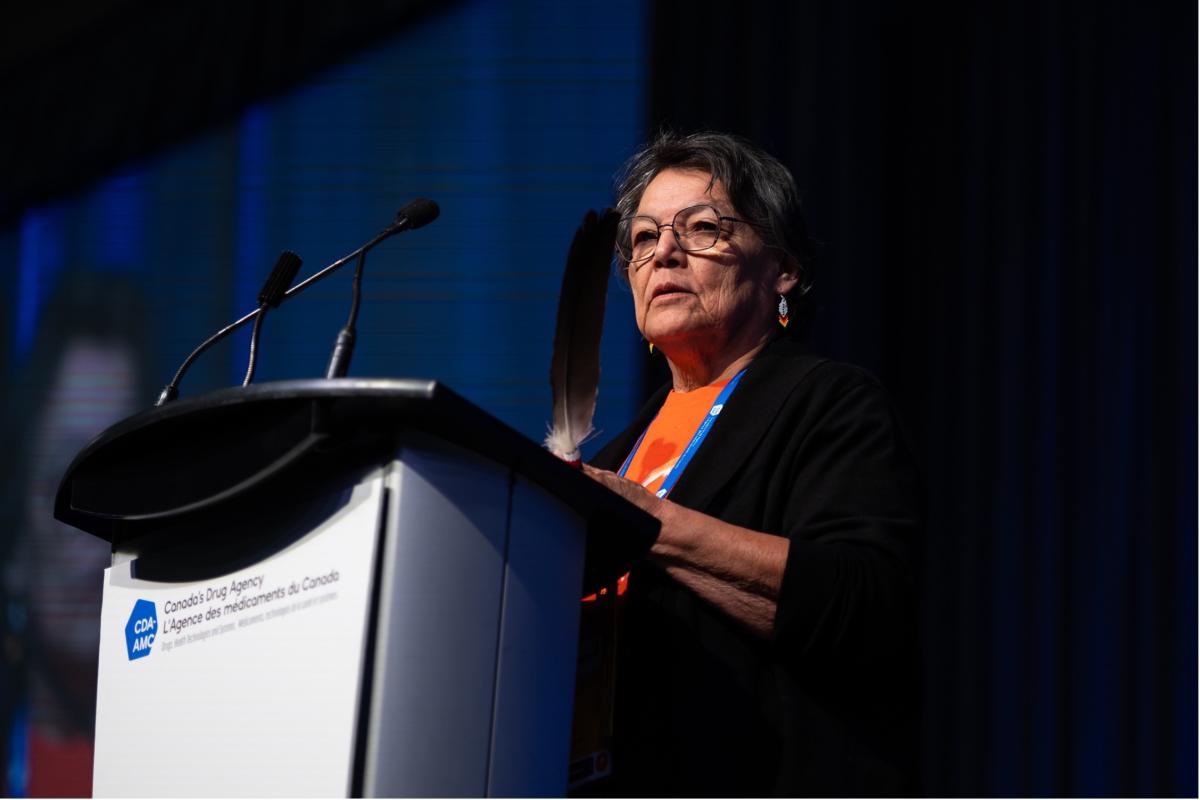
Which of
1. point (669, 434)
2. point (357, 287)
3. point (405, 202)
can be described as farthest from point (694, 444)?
point (405, 202)

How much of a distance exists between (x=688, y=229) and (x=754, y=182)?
0.12m

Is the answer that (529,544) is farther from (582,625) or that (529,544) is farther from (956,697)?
(956,697)

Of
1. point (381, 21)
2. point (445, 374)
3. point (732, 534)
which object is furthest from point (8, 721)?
point (732, 534)

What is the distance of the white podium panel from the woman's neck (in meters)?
0.93

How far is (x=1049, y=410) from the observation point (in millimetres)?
2877

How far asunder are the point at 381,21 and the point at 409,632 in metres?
2.61

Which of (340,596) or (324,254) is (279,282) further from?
(324,254)

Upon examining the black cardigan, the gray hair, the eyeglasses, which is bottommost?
the black cardigan

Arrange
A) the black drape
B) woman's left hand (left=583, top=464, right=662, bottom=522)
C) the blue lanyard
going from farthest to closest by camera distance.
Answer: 1. the black drape
2. the blue lanyard
3. woman's left hand (left=583, top=464, right=662, bottom=522)

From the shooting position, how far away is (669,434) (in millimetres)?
1875

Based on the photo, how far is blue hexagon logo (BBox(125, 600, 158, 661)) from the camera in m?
1.18

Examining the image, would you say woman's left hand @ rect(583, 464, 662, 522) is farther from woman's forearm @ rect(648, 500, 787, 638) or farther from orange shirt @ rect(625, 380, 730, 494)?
orange shirt @ rect(625, 380, 730, 494)

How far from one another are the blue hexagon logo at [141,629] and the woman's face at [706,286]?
35.8 inches

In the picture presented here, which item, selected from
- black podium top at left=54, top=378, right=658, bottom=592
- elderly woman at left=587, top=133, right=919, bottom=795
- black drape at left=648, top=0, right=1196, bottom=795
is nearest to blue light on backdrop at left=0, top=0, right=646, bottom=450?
black drape at left=648, top=0, right=1196, bottom=795
